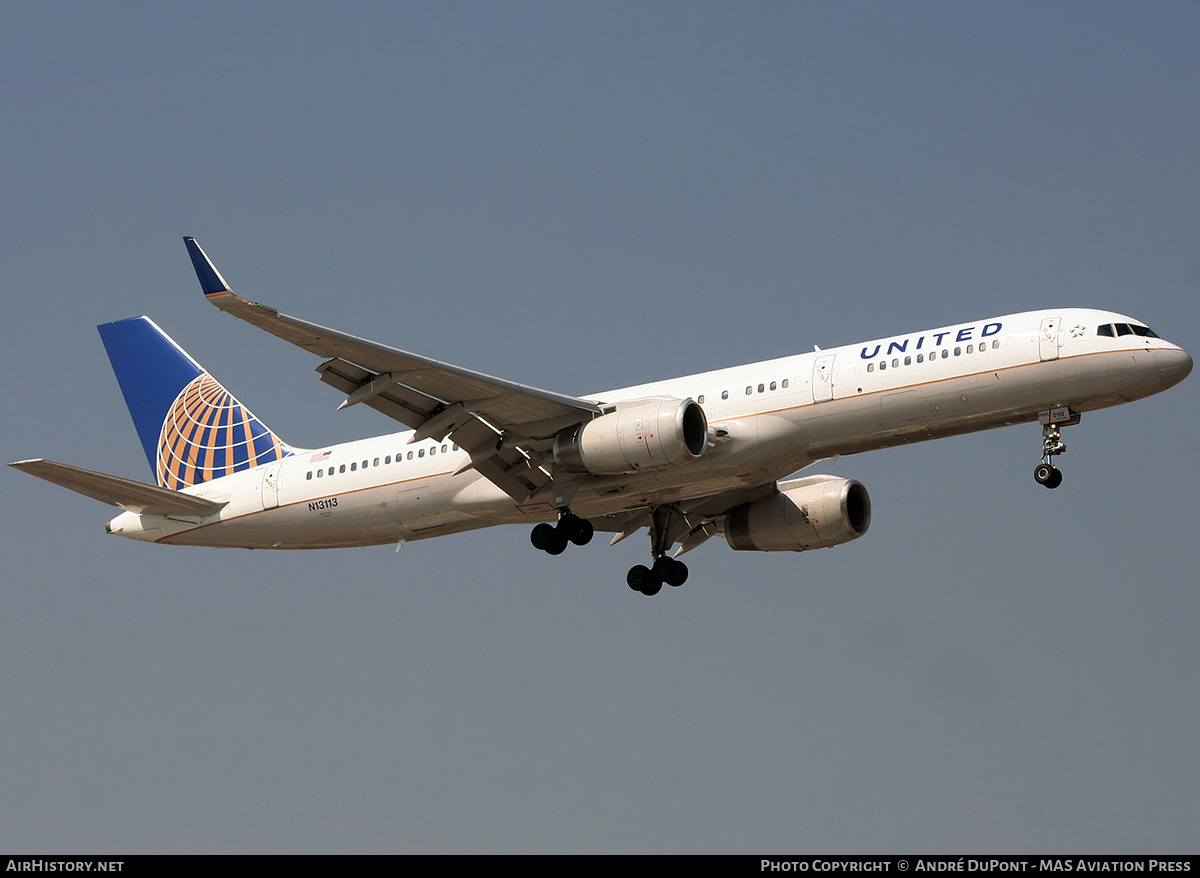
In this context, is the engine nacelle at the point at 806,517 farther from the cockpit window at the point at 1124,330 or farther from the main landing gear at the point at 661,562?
the cockpit window at the point at 1124,330

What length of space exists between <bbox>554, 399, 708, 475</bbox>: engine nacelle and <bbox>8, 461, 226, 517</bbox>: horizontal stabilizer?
10201 mm

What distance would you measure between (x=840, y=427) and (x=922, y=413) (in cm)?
165

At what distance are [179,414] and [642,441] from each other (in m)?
15.1

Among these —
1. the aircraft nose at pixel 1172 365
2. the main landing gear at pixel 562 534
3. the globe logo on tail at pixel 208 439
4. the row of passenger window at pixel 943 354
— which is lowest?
the main landing gear at pixel 562 534

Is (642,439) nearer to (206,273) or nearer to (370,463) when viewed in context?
(370,463)

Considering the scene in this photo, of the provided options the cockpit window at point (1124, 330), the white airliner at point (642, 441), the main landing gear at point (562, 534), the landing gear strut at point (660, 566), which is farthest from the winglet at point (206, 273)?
the cockpit window at point (1124, 330)

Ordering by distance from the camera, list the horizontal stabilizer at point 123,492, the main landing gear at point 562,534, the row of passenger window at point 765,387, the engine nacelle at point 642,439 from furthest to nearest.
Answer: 1. the main landing gear at point 562,534
2. the horizontal stabilizer at point 123,492
3. the row of passenger window at point 765,387
4. the engine nacelle at point 642,439

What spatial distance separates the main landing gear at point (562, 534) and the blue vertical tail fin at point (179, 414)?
7544 millimetres

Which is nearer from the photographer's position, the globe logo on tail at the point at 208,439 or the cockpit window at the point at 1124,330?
the cockpit window at the point at 1124,330

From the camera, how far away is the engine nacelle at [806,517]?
36.6 meters

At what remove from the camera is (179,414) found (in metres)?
39.7

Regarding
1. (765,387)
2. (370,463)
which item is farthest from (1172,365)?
(370,463)

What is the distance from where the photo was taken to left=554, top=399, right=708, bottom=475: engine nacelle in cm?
3019
